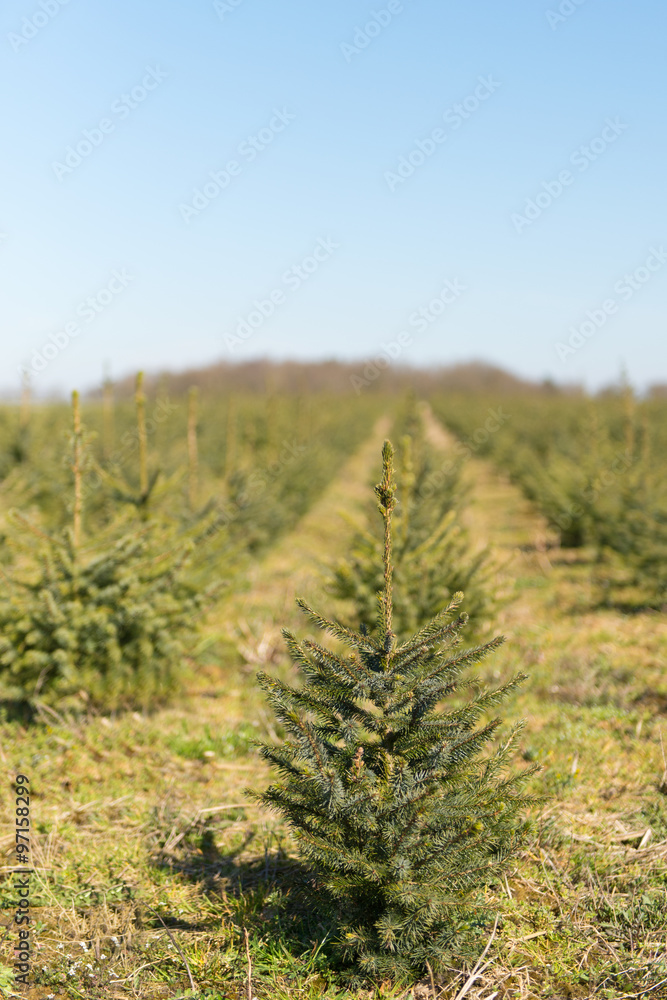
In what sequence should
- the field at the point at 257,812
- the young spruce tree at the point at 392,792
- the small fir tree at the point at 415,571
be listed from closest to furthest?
the young spruce tree at the point at 392,792
the field at the point at 257,812
the small fir tree at the point at 415,571

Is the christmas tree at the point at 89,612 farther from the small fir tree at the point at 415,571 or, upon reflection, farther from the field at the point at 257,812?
the small fir tree at the point at 415,571

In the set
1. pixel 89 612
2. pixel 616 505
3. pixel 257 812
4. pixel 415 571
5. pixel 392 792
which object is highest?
pixel 616 505

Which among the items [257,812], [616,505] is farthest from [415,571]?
[616,505]

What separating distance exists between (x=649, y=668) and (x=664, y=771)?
7.88 feet

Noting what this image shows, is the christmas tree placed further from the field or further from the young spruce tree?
the young spruce tree

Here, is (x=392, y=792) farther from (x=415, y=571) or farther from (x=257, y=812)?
(x=415, y=571)

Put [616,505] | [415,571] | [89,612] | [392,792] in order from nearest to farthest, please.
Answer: [392,792], [89,612], [415,571], [616,505]

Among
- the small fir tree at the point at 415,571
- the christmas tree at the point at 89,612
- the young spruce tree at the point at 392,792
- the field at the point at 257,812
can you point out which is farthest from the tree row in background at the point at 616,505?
the young spruce tree at the point at 392,792

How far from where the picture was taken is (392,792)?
9.30 ft

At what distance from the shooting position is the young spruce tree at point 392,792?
2705 mm

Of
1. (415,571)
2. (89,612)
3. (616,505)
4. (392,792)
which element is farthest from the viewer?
(616,505)

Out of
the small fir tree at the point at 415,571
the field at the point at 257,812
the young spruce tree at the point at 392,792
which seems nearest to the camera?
the young spruce tree at the point at 392,792

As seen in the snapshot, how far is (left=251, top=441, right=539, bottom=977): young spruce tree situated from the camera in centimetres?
271

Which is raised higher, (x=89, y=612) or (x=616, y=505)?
(x=616, y=505)
